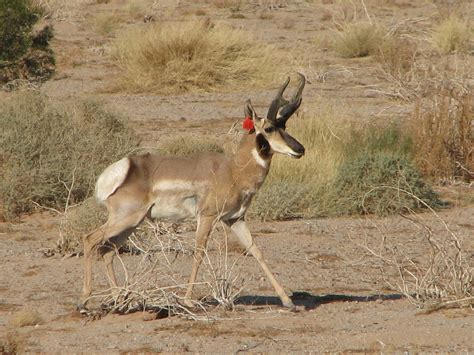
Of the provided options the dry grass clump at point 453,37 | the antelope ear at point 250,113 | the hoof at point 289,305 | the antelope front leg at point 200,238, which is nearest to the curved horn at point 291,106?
the antelope ear at point 250,113

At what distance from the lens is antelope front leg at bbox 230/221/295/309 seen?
9.27 meters

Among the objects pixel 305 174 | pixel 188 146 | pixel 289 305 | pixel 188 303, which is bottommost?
pixel 305 174

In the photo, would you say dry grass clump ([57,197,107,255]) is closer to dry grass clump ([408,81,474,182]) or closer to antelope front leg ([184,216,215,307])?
antelope front leg ([184,216,215,307])

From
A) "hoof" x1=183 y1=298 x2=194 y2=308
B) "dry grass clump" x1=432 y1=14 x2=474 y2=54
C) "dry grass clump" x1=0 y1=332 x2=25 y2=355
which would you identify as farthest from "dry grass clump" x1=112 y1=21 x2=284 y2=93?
"dry grass clump" x1=0 y1=332 x2=25 y2=355

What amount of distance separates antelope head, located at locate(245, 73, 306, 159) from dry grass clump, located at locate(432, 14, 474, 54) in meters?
18.9

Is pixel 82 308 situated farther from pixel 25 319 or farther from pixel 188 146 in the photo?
pixel 188 146

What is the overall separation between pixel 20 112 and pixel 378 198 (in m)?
4.90

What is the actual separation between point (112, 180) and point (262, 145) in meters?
1.34

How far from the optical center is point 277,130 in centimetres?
943

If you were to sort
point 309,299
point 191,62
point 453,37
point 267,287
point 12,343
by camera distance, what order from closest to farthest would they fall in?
point 12,343, point 309,299, point 267,287, point 191,62, point 453,37

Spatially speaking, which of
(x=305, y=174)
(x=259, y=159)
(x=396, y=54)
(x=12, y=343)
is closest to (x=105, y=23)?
(x=396, y=54)

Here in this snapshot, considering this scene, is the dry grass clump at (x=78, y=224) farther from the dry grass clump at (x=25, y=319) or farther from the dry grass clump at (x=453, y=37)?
the dry grass clump at (x=453, y=37)

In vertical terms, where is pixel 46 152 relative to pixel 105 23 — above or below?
above

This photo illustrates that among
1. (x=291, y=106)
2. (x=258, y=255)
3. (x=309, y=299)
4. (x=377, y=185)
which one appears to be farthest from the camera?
(x=377, y=185)
